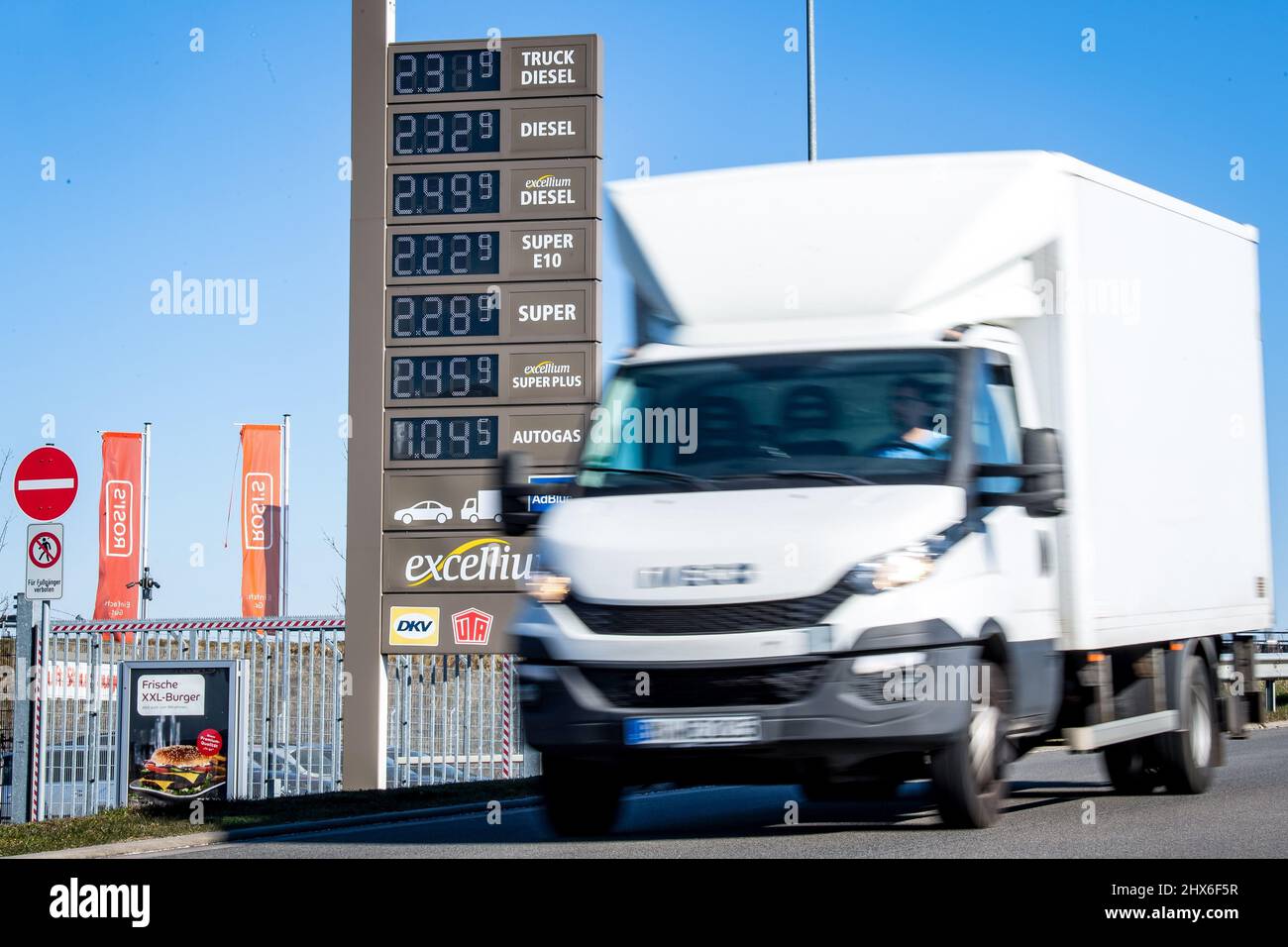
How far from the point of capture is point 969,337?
9.89 meters

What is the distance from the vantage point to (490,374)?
21828 millimetres

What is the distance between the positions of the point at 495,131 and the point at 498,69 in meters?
0.77

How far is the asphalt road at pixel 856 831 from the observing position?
9.03 metres

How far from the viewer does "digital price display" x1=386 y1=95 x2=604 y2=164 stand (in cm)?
2202

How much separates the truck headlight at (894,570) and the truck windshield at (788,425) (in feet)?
1.76

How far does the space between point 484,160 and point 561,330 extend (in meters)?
2.29

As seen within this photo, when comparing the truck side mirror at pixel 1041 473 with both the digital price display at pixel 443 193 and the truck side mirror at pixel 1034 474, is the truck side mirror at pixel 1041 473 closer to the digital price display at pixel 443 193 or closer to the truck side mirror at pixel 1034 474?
the truck side mirror at pixel 1034 474

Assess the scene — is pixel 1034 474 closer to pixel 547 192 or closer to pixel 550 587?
pixel 550 587

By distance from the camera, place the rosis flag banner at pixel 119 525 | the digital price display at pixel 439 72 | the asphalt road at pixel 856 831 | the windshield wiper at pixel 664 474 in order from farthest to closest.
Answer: the rosis flag banner at pixel 119 525, the digital price display at pixel 439 72, the windshield wiper at pixel 664 474, the asphalt road at pixel 856 831

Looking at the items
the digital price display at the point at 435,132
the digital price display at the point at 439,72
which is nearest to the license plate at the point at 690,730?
the digital price display at the point at 435,132
